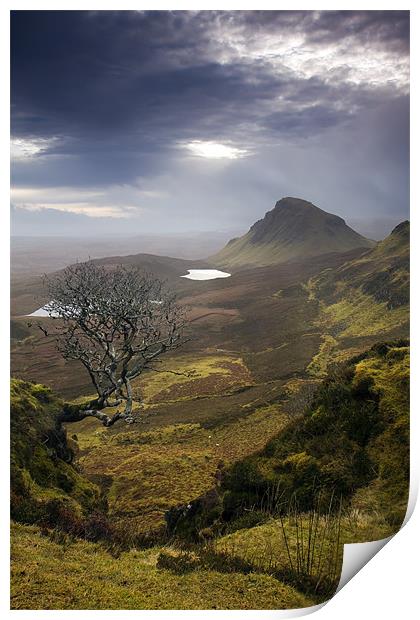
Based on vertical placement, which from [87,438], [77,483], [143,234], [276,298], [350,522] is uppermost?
[143,234]

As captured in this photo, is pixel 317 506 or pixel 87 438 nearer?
pixel 317 506

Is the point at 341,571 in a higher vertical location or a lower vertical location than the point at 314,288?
lower

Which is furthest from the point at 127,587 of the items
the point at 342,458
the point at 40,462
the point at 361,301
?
the point at 361,301

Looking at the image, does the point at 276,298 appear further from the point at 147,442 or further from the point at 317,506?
the point at 317,506

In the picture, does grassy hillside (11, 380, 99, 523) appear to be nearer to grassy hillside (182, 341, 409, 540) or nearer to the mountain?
grassy hillside (182, 341, 409, 540)

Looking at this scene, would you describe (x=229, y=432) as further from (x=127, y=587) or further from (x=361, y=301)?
(x=361, y=301)

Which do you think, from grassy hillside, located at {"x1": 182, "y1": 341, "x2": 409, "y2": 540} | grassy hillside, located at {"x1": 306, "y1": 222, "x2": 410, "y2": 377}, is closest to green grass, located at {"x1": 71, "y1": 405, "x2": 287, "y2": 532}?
grassy hillside, located at {"x1": 182, "y1": 341, "x2": 409, "y2": 540}

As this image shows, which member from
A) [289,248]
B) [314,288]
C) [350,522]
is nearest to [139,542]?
[350,522]

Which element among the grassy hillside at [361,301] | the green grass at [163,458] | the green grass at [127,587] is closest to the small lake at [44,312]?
the green grass at [163,458]

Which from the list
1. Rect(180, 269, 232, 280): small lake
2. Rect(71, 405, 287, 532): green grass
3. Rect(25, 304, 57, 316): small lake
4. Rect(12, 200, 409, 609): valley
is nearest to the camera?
Rect(12, 200, 409, 609): valley
